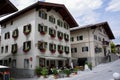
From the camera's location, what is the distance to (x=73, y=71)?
89.2 ft

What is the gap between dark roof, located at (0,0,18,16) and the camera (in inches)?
751

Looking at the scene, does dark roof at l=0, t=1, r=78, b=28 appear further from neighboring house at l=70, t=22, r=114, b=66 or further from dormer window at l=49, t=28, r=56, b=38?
neighboring house at l=70, t=22, r=114, b=66

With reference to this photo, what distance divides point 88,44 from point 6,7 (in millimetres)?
24921

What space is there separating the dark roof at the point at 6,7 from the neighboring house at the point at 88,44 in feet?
75.4

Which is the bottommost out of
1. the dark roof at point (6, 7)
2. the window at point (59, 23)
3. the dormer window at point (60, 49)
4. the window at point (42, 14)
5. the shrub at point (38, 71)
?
the shrub at point (38, 71)

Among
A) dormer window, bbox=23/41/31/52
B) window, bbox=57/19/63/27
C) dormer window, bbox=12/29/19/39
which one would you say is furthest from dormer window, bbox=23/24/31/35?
window, bbox=57/19/63/27

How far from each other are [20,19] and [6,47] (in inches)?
239

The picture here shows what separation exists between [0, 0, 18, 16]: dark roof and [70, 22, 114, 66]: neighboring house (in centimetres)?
2299

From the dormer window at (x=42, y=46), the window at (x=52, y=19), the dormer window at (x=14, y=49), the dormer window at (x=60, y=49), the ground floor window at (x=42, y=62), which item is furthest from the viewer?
the dormer window at (x=60, y=49)

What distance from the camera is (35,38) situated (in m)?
27.6

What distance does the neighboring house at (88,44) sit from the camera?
40.8 meters

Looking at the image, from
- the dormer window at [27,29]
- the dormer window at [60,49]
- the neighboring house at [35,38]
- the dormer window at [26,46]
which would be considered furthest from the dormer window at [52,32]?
the dormer window at [26,46]

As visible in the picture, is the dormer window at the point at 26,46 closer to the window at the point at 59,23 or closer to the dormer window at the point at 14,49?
the dormer window at the point at 14,49

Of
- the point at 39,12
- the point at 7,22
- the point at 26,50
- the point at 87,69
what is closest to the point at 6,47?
the point at 7,22
